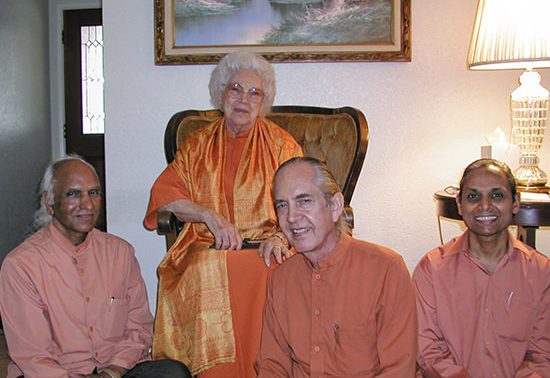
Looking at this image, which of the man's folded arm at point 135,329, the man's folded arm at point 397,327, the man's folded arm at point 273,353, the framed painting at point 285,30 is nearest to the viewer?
the man's folded arm at point 397,327

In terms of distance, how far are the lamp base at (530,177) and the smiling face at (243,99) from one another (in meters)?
1.16

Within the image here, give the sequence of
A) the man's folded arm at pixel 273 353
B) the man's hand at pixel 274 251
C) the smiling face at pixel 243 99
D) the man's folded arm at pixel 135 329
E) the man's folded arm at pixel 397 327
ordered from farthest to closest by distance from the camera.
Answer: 1. the smiling face at pixel 243 99
2. the man's hand at pixel 274 251
3. the man's folded arm at pixel 135 329
4. the man's folded arm at pixel 273 353
5. the man's folded arm at pixel 397 327

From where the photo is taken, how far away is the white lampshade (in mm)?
2564

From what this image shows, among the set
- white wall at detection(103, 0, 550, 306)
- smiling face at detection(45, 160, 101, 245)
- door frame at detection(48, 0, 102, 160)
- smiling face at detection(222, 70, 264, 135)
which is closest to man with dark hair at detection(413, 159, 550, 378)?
smiling face at detection(222, 70, 264, 135)

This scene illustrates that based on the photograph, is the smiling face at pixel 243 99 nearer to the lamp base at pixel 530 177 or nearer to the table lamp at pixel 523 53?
the table lamp at pixel 523 53

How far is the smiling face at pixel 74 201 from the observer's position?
7.31 ft

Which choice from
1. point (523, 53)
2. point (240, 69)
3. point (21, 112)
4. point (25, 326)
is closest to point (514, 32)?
point (523, 53)

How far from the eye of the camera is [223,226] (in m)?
2.51

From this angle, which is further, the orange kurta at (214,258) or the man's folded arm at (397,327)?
the orange kurta at (214,258)

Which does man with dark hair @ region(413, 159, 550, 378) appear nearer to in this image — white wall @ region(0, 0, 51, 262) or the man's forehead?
the man's forehead

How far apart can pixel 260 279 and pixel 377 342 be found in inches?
30.7

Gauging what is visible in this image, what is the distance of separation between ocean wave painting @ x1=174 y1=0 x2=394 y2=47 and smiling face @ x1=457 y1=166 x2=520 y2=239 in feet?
4.86

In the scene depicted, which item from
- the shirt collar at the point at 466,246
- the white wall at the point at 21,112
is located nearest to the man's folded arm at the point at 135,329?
the shirt collar at the point at 466,246

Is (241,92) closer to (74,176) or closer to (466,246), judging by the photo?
(74,176)
